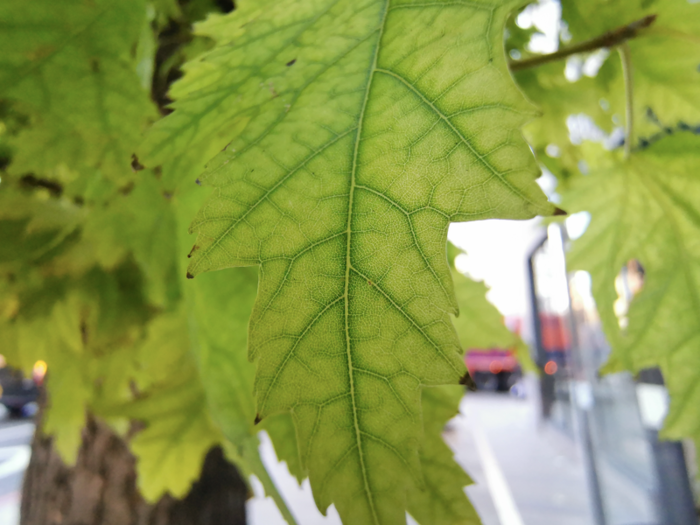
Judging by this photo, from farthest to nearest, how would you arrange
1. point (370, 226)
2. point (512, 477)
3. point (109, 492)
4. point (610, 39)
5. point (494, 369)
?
point (494, 369) → point (512, 477) → point (109, 492) → point (610, 39) → point (370, 226)

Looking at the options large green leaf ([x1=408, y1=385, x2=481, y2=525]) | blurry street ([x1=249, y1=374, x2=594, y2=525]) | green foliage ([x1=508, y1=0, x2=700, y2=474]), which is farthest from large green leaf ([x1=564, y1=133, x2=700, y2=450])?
blurry street ([x1=249, y1=374, x2=594, y2=525])

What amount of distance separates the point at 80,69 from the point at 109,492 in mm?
622

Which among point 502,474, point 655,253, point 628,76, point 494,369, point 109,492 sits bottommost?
point 494,369

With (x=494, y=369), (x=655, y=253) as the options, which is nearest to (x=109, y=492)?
(x=655, y=253)

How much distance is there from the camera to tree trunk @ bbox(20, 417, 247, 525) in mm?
636

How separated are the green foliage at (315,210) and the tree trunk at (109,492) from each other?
27 centimetres

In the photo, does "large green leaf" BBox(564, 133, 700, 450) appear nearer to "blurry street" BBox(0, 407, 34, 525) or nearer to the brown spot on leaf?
the brown spot on leaf

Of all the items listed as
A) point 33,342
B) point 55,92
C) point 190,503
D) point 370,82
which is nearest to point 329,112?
point 370,82

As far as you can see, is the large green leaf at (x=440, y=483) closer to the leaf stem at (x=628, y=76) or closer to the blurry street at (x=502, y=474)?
the leaf stem at (x=628, y=76)

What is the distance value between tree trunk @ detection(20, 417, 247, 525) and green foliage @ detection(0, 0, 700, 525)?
273mm

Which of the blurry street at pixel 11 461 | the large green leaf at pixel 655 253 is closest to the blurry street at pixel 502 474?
the blurry street at pixel 11 461

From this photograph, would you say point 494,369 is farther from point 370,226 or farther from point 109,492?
point 370,226

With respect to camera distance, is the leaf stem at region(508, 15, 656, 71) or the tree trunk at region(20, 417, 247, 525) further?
the tree trunk at region(20, 417, 247, 525)

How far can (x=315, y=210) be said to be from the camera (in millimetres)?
174
